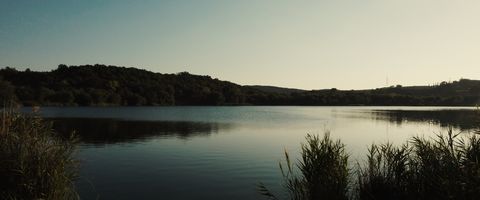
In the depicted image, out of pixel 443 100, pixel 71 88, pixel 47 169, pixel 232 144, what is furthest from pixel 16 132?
pixel 443 100

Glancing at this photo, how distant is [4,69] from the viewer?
176 metres

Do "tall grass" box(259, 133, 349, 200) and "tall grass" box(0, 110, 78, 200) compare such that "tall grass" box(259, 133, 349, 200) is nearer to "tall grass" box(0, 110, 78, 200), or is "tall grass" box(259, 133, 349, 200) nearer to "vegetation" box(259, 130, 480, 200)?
"vegetation" box(259, 130, 480, 200)

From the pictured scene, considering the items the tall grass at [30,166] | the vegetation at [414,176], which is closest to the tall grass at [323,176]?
the vegetation at [414,176]

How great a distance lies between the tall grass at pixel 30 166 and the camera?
1143 centimetres

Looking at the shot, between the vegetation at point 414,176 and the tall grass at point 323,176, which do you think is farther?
the tall grass at point 323,176

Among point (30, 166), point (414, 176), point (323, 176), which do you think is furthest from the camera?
point (414, 176)

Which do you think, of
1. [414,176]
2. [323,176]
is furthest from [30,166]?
[414,176]

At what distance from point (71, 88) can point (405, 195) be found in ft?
541

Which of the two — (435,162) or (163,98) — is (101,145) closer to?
(435,162)

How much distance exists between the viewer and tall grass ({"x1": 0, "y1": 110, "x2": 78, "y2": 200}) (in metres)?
11.4

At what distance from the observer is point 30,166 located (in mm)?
11578

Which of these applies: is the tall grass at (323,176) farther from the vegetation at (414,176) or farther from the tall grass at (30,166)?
the tall grass at (30,166)

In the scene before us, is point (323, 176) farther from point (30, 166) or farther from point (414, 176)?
point (30, 166)

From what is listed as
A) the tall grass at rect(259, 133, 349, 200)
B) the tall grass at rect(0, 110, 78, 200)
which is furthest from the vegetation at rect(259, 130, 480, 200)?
the tall grass at rect(0, 110, 78, 200)
